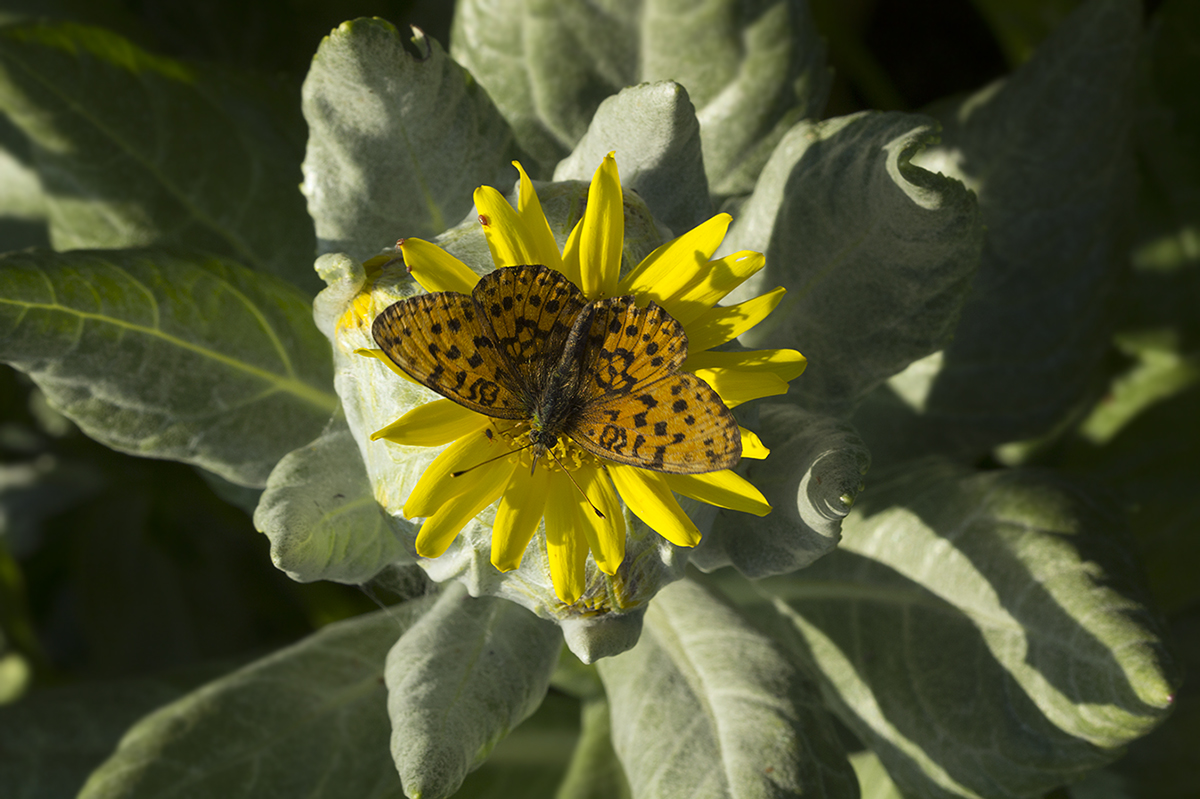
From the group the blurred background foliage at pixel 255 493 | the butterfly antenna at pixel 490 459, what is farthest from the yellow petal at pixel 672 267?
the blurred background foliage at pixel 255 493

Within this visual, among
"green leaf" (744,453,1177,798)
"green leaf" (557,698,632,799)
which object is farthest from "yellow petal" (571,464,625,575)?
"green leaf" (557,698,632,799)

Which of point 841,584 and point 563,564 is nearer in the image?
point 563,564

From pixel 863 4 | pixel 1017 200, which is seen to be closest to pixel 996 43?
pixel 863 4

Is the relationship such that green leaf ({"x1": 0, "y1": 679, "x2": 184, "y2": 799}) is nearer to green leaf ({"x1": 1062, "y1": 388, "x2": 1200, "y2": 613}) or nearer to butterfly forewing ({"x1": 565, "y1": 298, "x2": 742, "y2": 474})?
butterfly forewing ({"x1": 565, "y1": 298, "x2": 742, "y2": 474})

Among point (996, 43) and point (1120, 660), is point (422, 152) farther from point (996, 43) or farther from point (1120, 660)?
point (996, 43)

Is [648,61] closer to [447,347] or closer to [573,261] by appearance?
[573,261]

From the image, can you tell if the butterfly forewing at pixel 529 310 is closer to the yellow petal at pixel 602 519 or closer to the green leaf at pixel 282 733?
the yellow petal at pixel 602 519
